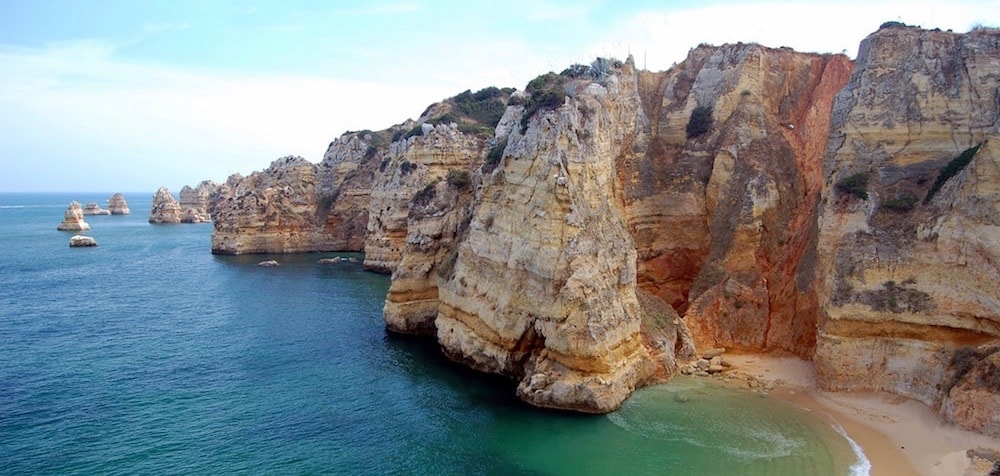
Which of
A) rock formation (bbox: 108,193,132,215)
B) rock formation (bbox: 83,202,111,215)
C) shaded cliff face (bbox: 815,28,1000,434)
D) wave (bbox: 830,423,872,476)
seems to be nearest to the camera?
wave (bbox: 830,423,872,476)

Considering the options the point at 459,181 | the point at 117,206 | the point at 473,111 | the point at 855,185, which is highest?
the point at 473,111

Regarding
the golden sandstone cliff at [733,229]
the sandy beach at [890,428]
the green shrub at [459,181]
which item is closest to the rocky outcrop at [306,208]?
the golden sandstone cliff at [733,229]

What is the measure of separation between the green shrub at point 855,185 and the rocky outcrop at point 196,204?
127 meters

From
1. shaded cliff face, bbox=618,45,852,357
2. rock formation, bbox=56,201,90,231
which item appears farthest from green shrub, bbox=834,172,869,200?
rock formation, bbox=56,201,90,231

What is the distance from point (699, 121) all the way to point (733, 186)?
5599 mm

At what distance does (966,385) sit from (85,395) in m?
37.3

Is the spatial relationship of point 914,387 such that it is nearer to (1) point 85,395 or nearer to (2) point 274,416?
(2) point 274,416

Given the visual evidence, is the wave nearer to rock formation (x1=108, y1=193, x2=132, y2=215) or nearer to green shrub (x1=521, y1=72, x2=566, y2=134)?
green shrub (x1=521, y1=72, x2=566, y2=134)

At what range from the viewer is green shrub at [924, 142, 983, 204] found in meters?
28.5

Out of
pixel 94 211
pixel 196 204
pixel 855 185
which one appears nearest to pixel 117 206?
pixel 94 211

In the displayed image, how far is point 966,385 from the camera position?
83.0 feet

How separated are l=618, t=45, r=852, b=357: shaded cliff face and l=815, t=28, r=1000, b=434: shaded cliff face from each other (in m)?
4.56

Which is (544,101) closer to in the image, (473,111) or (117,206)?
(473,111)

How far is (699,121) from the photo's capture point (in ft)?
141
